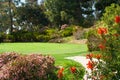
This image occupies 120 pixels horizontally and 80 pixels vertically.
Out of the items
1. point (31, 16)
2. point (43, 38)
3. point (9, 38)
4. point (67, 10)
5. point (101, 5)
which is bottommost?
point (31, 16)

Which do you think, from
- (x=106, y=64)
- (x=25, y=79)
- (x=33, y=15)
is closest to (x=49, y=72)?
(x=25, y=79)

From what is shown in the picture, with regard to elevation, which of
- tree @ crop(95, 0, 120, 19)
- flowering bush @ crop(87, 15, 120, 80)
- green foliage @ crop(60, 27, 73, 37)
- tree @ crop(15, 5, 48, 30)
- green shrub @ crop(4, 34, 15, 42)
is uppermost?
flowering bush @ crop(87, 15, 120, 80)

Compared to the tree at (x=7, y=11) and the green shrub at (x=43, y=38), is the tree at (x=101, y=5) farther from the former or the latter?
the tree at (x=7, y=11)

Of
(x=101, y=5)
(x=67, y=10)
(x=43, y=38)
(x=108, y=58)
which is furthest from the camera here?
(x=67, y=10)

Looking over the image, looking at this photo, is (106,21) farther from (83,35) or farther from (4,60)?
(4,60)

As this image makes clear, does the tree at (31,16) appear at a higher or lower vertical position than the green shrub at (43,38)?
lower

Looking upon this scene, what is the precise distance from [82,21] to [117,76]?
1559 inches

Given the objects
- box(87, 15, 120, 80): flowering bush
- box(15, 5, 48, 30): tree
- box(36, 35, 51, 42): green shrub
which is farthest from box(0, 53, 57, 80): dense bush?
box(15, 5, 48, 30): tree

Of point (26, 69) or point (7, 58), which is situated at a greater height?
point (26, 69)

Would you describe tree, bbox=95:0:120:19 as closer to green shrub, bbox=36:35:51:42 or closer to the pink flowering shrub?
green shrub, bbox=36:35:51:42

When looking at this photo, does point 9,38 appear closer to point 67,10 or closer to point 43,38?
point 43,38

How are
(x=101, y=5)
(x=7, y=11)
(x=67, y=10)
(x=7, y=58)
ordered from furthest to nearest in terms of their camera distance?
(x=7, y=11)
(x=67, y=10)
(x=101, y=5)
(x=7, y=58)

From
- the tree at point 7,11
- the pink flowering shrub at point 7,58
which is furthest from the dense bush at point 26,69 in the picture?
the tree at point 7,11

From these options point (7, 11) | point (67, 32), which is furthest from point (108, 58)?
point (7, 11)
